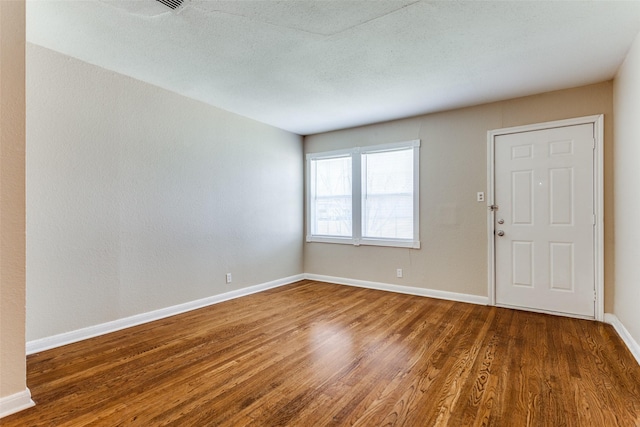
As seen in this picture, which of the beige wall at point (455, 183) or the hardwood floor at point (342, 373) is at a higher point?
the beige wall at point (455, 183)

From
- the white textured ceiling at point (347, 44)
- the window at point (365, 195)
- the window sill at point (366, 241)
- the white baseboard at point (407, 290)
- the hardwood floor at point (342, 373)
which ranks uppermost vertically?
the white textured ceiling at point (347, 44)

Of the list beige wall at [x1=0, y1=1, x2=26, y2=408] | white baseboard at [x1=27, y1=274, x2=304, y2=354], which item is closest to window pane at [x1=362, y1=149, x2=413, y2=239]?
white baseboard at [x1=27, y1=274, x2=304, y2=354]

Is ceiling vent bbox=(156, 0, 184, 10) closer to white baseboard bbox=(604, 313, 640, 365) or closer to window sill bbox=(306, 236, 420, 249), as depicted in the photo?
window sill bbox=(306, 236, 420, 249)

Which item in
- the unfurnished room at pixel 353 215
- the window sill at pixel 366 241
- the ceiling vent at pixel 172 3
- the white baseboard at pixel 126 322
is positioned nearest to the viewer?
the unfurnished room at pixel 353 215

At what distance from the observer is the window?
4551mm

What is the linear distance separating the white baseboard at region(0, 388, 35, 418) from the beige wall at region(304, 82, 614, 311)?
3.92 m

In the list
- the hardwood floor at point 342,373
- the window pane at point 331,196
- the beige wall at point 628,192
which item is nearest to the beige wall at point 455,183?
the beige wall at point 628,192

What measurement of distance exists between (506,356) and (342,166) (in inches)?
137

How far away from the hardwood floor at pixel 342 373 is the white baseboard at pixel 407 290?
0.51 metres

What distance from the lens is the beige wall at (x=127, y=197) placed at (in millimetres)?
2654

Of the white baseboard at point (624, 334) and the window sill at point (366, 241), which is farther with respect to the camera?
the window sill at point (366, 241)

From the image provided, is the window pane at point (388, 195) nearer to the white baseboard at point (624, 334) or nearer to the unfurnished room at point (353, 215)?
the unfurnished room at point (353, 215)

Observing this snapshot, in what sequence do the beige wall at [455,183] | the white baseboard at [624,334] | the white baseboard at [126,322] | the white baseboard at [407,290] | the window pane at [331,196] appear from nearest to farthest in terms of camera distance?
the white baseboard at [624,334]
the white baseboard at [126,322]
the beige wall at [455,183]
the white baseboard at [407,290]
the window pane at [331,196]

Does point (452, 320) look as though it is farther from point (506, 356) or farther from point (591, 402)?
point (591, 402)
